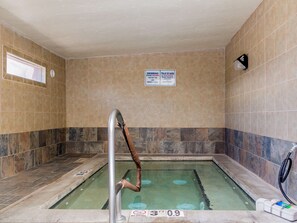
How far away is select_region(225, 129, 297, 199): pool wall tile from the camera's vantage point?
244 centimetres

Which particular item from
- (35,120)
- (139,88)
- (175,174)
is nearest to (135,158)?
(175,174)

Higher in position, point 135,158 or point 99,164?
point 135,158

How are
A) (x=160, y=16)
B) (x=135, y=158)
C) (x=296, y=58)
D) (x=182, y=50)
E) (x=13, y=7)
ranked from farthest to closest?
1. (x=182, y=50)
2. (x=160, y=16)
3. (x=13, y=7)
4. (x=296, y=58)
5. (x=135, y=158)

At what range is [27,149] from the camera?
389 centimetres

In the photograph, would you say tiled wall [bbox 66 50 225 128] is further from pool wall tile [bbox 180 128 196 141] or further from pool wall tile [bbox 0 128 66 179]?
pool wall tile [bbox 0 128 66 179]

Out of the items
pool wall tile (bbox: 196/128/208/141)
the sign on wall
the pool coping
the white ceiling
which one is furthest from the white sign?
the pool coping

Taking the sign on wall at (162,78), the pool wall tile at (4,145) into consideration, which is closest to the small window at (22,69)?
the pool wall tile at (4,145)

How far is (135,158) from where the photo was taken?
6.09 ft

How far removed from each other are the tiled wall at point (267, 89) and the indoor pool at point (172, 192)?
447 mm

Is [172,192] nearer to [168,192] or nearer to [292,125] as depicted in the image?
[168,192]

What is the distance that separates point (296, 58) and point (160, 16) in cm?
169

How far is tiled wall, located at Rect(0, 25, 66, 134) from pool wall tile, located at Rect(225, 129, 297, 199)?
10.4 feet

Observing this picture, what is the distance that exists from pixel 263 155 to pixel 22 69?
3437 millimetres

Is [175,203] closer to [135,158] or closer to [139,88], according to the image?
[135,158]
